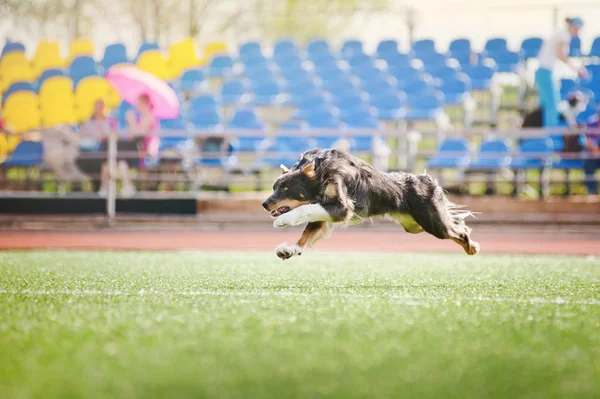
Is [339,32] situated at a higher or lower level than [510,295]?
higher

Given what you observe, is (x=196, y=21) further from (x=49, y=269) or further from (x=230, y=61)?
(x=49, y=269)

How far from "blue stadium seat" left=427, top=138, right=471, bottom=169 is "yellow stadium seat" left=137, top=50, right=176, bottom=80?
7.07m

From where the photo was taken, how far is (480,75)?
15.9 meters

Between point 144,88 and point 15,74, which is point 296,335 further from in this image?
point 15,74

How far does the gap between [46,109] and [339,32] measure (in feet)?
35.4

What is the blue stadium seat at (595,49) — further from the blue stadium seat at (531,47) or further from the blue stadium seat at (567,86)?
the blue stadium seat at (567,86)

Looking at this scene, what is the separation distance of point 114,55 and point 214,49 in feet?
7.83

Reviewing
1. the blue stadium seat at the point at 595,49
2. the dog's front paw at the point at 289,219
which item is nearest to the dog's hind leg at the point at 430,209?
the dog's front paw at the point at 289,219

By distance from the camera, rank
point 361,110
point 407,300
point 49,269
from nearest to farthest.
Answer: point 407,300
point 49,269
point 361,110

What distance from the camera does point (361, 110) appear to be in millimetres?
15023

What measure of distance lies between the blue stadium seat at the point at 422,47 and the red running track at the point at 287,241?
6.04 m

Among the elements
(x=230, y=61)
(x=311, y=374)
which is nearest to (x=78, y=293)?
(x=311, y=374)

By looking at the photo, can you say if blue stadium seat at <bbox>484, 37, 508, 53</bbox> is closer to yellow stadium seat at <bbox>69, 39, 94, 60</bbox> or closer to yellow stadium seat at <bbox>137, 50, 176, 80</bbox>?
yellow stadium seat at <bbox>137, 50, 176, 80</bbox>

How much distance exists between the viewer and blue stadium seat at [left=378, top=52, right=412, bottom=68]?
16.5 metres
